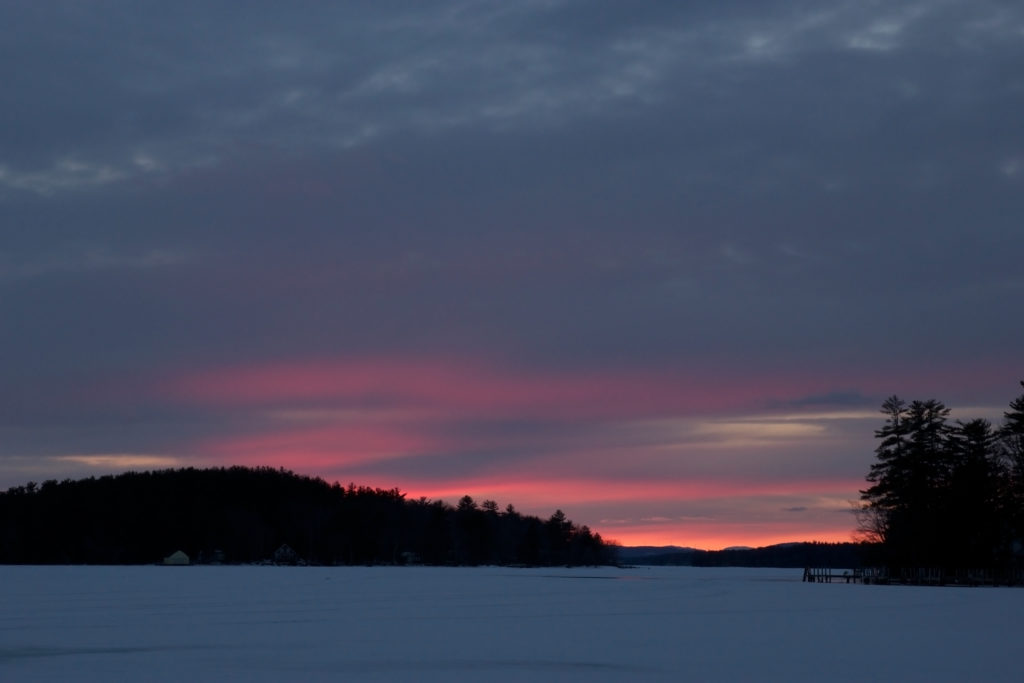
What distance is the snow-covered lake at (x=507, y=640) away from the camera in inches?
870

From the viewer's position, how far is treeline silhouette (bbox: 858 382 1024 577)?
7850cm

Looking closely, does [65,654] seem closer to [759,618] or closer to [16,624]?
[16,624]

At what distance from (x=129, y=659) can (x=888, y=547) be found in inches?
2737

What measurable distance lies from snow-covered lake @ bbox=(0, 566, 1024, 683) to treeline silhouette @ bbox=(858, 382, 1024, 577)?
106 ft

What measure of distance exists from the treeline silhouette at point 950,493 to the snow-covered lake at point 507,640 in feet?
106

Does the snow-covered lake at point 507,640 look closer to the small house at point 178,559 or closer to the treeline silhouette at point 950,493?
the treeline silhouette at point 950,493

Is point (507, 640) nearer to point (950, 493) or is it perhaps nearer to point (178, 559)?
point (950, 493)

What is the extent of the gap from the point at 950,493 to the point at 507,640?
58.5 meters

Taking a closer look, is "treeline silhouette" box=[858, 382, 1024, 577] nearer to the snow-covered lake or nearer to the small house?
the snow-covered lake

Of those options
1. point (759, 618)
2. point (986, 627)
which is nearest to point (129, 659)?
point (759, 618)

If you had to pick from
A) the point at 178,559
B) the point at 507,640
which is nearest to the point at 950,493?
the point at 507,640

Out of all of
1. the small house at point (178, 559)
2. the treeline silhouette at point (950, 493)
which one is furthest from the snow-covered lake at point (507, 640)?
the small house at point (178, 559)

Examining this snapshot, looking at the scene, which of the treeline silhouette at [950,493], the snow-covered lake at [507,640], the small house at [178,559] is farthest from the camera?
the small house at [178,559]

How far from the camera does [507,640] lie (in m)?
29.0
